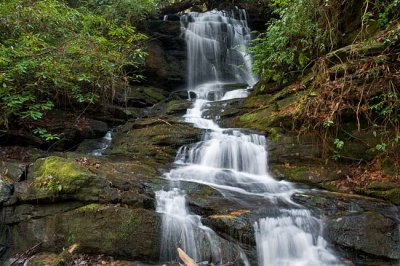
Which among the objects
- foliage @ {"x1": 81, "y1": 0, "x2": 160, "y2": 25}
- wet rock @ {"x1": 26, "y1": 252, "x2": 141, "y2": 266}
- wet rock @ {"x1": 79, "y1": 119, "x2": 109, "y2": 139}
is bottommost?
wet rock @ {"x1": 26, "y1": 252, "x2": 141, "y2": 266}

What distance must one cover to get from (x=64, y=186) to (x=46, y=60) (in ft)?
9.66

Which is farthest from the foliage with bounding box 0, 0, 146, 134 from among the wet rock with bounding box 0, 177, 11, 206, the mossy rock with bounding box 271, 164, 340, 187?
the mossy rock with bounding box 271, 164, 340, 187

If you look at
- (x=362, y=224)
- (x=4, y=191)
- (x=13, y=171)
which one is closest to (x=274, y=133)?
(x=362, y=224)

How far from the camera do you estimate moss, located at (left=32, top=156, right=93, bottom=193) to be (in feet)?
16.4

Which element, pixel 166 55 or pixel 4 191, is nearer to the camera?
pixel 4 191

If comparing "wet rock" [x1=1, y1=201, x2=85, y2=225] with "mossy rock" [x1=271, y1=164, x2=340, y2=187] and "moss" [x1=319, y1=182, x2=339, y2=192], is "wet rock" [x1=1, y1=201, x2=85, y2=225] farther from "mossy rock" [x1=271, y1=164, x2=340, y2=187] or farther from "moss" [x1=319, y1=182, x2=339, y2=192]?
"moss" [x1=319, y1=182, x2=339, y2=192]

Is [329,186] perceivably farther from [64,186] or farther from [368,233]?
[64,186]

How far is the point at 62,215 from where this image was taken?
4.84 meters

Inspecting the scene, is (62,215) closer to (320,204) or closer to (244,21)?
(320,204)

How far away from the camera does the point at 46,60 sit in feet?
22.2

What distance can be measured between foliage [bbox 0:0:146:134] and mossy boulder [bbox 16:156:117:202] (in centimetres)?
160

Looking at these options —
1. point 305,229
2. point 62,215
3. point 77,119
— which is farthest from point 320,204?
point 77,119

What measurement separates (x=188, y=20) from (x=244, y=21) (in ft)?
8.52

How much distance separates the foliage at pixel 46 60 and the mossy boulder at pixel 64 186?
62.9 inches
